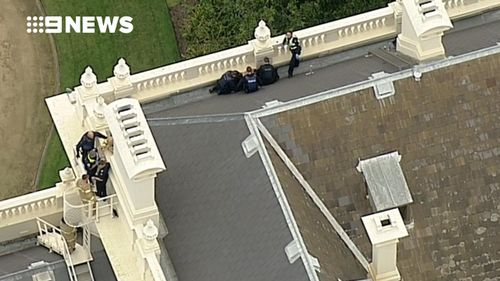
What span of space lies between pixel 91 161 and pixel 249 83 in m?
8.01

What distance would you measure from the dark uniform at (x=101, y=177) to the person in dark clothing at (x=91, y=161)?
0.29 metres

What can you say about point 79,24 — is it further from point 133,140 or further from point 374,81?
point 133,140

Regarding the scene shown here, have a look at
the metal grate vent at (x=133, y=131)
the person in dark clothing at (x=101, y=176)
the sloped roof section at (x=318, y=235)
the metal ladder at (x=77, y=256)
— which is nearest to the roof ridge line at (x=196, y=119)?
the sloped roof section at (x=318, y=235)

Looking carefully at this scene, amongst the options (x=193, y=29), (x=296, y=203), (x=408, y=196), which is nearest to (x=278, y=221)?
(x=296, y=203)

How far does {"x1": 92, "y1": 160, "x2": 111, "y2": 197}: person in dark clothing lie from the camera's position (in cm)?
5944

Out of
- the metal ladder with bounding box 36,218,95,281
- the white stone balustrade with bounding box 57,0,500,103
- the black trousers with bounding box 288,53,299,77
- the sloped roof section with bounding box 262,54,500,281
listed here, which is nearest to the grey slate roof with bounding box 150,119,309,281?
the sloped roof section with bounding box 262,54,500,281

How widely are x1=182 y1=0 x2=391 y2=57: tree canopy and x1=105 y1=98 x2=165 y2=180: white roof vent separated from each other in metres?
24.4

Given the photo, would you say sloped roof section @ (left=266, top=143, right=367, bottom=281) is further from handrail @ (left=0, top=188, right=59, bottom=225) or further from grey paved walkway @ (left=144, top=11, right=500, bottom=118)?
handrail @ (left=0, top=188, right=59, bottom=225)

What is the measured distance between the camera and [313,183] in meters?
59.4

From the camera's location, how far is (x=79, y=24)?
94.3 meters

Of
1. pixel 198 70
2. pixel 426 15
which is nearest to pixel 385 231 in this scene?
pixel 426 15

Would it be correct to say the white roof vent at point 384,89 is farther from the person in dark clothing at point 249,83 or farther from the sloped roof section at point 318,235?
→ the person in dark clothing at point 249,83

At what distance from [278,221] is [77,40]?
40.9 metres

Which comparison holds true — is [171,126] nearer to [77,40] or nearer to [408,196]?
[408,196]
